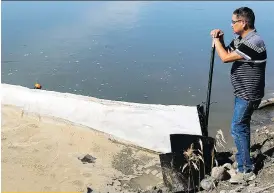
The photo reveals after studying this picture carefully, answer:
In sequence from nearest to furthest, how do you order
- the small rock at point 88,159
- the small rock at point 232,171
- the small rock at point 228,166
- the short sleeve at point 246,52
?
the short sleeve at point 246,52
the small rock at point 232,171
the small rock at point 228,166
the small rock at point 88,159

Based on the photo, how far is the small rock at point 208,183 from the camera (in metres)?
3.61

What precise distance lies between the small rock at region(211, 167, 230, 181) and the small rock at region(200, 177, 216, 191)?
44 mm

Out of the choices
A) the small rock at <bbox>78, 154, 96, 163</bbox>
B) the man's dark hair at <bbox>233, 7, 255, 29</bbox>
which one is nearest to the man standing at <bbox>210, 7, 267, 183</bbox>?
the man's dark hair at <bbox>233, 7, 255, 29</bbox>

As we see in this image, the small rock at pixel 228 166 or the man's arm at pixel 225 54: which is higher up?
the man's arm at pixel 225 54

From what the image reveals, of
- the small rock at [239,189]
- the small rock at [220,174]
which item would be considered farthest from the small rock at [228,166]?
the small rock at [239,189]

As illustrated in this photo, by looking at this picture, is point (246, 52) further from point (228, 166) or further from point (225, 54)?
point (228, 166)

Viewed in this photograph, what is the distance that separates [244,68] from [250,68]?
50 mm

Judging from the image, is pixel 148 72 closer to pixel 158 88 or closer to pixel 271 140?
pixel 158 88

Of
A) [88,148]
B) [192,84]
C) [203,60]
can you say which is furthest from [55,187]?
[203,60]

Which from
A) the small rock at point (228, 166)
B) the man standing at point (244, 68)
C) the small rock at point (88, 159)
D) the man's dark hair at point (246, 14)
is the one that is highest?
the man's dark hair at point (246, 14)

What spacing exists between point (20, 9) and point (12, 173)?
10655mm

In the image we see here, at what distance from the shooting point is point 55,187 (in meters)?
3.93

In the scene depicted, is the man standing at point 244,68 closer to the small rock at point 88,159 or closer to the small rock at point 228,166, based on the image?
the small rock at point 228,166

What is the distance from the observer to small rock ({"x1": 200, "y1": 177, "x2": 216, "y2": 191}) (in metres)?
3.61
